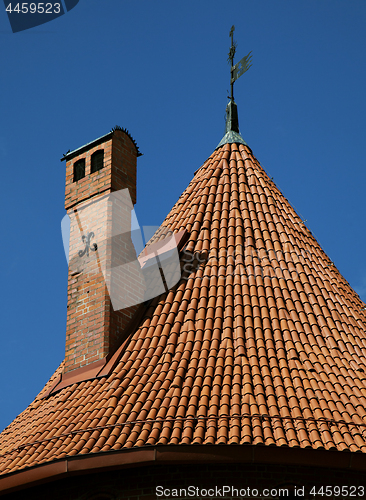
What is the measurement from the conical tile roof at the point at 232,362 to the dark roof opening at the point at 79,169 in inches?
64.5

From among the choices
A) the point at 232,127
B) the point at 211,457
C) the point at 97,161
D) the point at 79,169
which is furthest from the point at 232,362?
the point at 232,127

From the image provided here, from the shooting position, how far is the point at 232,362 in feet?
25.5

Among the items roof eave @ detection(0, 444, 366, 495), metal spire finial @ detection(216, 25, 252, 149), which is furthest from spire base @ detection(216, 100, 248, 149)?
roof eave @ detection(0, 444, 366, 495)

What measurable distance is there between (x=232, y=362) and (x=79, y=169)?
4440 millimetres

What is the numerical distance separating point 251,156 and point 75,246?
147 inches

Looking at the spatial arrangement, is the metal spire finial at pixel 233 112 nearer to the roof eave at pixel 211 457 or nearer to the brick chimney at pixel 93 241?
the brick chimney at pixel 93 241

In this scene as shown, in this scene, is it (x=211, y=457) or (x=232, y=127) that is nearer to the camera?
Answer: (x=211, y=457)

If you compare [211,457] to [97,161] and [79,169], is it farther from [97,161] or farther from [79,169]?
[79,169]

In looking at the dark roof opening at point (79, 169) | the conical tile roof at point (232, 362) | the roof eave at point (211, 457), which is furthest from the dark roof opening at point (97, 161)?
the roof eave at point (211, 457)

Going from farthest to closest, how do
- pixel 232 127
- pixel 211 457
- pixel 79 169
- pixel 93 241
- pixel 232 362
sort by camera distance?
pixel 232 127 → pixel 79 169 → pixel 93 241 → pixel 232 362 → pixel 211 457

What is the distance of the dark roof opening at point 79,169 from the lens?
10594 mm

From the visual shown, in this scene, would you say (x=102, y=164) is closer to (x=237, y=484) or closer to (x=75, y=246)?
(x=75, y=246)

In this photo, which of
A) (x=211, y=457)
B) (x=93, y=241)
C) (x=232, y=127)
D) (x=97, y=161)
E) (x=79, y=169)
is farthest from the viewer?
(x=232, y=127)

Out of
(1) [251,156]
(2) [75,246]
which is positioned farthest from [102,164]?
(1) [251,156]
